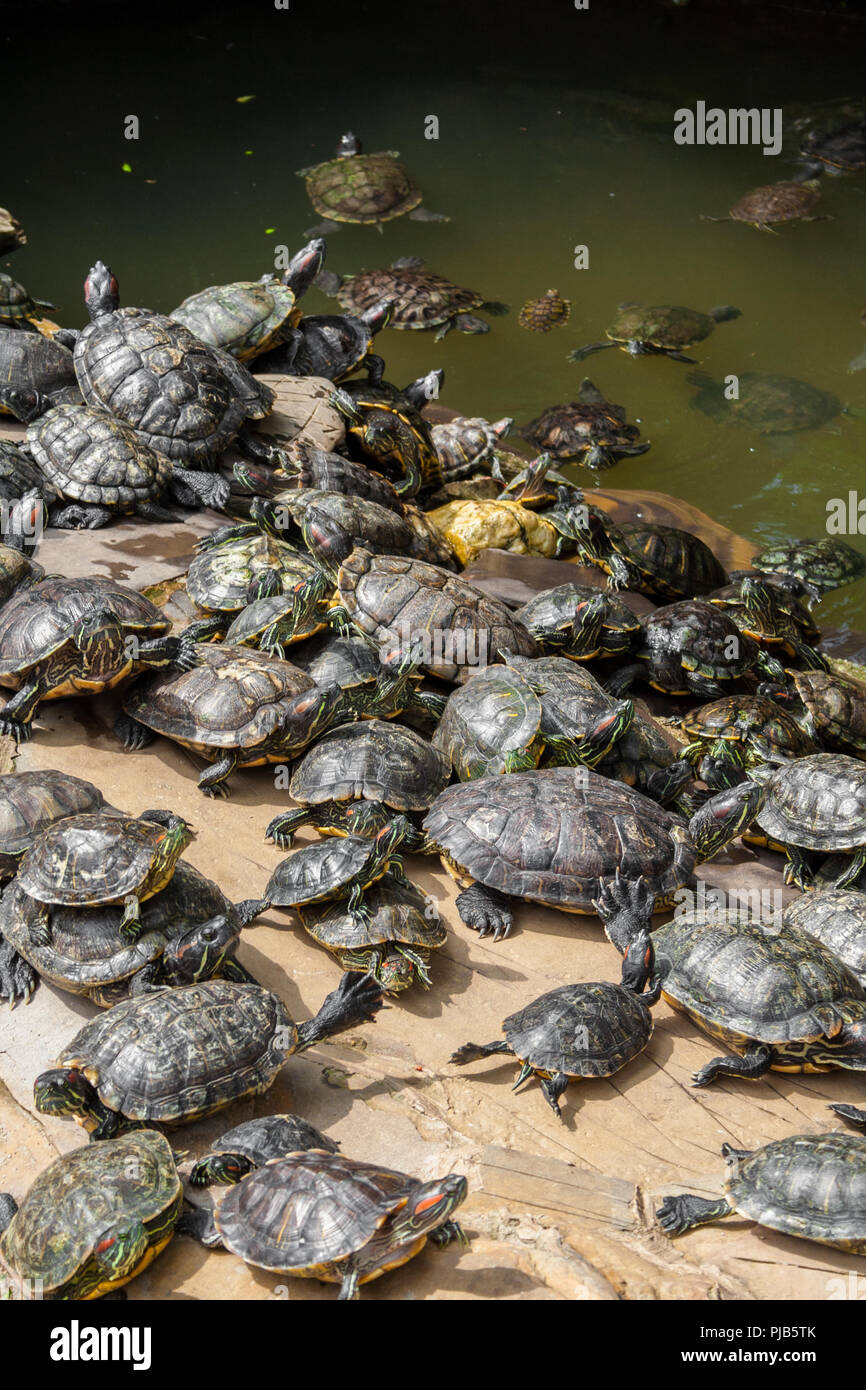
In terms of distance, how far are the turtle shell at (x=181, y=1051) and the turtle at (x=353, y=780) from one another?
157 centimetres

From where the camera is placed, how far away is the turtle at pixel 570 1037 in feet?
16.6

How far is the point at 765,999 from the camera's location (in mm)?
5336

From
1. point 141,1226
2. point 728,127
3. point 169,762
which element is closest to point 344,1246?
point 141,1226

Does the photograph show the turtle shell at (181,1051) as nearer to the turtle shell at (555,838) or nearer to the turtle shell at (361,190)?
the turtle shell at (555,838)

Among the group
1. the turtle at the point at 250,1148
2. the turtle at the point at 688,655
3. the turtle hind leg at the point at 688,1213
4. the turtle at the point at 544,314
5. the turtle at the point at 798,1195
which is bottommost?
the turtle at the point at 688,655

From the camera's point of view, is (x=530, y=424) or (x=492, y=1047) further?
(x=530, y=424)

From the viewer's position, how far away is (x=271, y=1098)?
5.00 metres

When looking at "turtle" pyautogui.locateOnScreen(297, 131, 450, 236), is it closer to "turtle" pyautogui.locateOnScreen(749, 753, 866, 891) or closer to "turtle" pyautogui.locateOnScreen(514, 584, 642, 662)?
"turtle" pyautogui.locateOnScreen(514, 584, 642, 662)

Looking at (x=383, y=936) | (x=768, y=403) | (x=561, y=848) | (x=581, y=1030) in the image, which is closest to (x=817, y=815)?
(x=561, y=848)

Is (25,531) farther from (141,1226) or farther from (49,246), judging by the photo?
(49,246)

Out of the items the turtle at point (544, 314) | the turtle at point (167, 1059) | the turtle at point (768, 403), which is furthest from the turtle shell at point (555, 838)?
the turtle at point (544, 314)

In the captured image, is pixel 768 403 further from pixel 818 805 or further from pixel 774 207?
pixel 818 805

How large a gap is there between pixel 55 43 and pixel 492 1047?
23.3 m

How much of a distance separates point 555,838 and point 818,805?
2062mm
